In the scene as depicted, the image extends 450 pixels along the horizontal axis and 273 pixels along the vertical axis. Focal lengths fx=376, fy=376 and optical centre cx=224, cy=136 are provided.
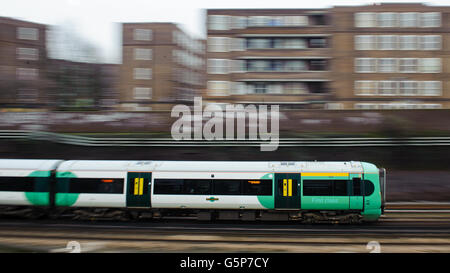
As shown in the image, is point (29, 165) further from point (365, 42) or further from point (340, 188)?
point (365, 42)

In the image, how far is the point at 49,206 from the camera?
54.7 ft

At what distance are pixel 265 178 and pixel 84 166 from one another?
8.03m

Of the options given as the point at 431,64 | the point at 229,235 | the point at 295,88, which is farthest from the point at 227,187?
the point at 431,64

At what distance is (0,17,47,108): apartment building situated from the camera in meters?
55.5

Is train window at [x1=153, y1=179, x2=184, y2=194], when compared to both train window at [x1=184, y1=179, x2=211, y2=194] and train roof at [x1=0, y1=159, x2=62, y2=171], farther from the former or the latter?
train roof at [x1=0, y1=159, x2=62, y2=171]

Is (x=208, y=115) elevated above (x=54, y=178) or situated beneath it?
elevated above

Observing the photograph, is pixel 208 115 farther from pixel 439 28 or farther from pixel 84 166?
pixel 439 28

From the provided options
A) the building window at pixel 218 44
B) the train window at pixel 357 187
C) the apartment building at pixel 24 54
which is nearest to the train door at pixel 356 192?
the train window at pixel 357 187

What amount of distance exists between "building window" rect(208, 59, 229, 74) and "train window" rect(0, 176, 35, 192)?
1314 inches

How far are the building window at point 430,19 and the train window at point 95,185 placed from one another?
44635mm

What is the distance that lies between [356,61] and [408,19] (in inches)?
324

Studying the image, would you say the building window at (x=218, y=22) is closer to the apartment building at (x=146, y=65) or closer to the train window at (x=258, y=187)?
the apartment building at (x=146, y=65)
